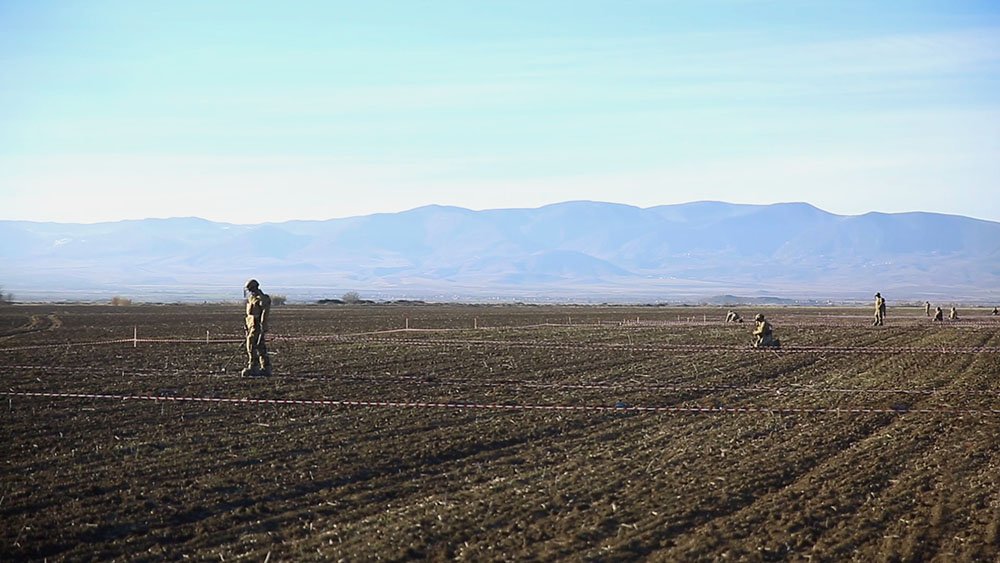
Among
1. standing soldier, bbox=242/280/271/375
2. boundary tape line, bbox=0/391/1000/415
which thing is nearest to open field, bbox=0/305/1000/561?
Answer: boundary tape line, bbox=0/391/1000/415

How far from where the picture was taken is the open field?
1062 cm

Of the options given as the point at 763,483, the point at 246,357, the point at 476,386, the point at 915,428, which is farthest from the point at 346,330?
A: the point at 763,483

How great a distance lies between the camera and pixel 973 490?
41.8ft

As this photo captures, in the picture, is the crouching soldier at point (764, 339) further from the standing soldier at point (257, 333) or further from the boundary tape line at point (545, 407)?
the standing soldier at point (257, 333)

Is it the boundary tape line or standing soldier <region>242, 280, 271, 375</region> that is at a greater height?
standing soldier <region>242, 280, 271, 375</region>

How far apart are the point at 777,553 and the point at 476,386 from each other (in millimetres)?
13033

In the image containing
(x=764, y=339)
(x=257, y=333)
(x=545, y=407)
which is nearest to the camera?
(x=545, y=407)

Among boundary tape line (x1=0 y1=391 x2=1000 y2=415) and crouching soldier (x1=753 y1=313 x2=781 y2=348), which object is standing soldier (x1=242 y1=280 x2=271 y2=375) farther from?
crouching soldier (x1=753 y1=313 x2=781 y2=348)

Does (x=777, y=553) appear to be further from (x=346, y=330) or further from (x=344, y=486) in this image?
(x=346, y=330)

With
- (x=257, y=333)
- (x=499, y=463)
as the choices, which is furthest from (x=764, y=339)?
(x=499, y=463)

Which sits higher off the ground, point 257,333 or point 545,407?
point 257,333

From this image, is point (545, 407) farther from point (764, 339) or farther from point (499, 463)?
point (764, 339)

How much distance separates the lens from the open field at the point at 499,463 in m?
10.6

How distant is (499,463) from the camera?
14.2 m
